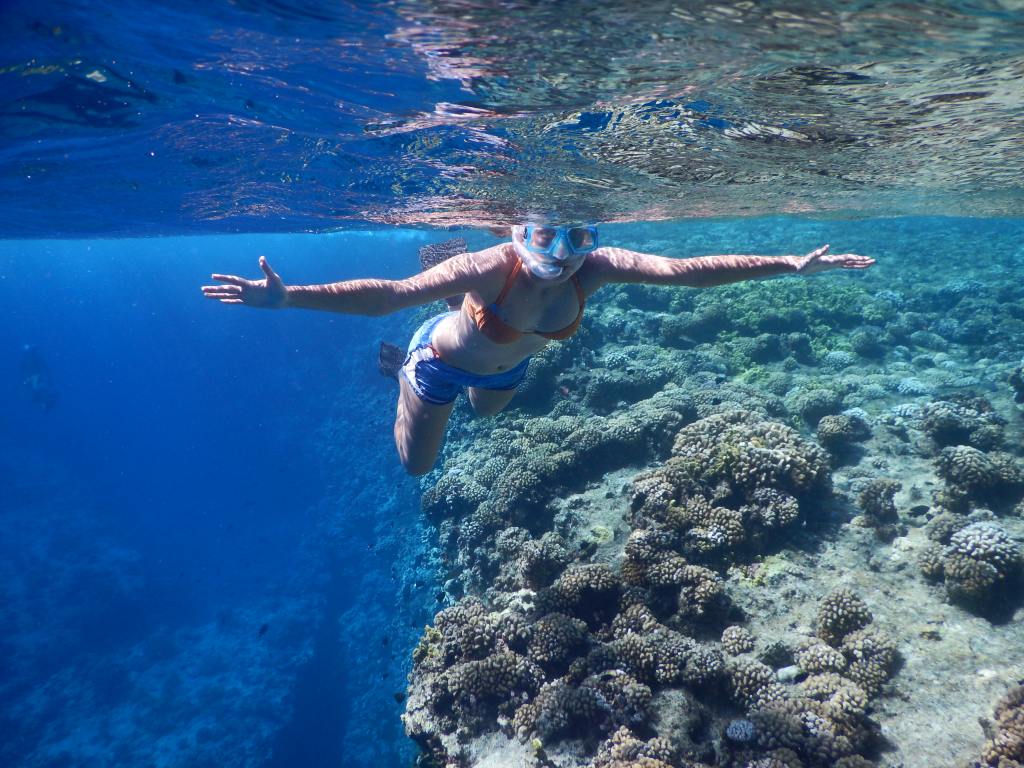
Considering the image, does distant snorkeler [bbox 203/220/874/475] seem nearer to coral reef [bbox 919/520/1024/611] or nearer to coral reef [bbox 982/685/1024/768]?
coral reef [bbox 919/520/1024/611]

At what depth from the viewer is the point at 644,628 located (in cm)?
566

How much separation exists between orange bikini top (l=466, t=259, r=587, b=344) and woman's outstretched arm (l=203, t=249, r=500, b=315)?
13.1 inches

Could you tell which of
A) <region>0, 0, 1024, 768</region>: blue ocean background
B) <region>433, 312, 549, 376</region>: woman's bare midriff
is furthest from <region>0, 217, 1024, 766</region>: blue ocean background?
<region>433, 312, 549, 376</region>: woman's bare midriff

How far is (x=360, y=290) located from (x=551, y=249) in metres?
1.66

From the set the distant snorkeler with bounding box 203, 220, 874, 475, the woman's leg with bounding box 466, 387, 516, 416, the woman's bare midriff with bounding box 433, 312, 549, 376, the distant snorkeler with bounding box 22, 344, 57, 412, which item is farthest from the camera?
the distant snorkeler with bounding box 22, 344, 57, 412

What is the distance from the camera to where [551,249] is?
4.21 metres

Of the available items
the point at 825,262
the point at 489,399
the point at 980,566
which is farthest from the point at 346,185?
the point at 980,566

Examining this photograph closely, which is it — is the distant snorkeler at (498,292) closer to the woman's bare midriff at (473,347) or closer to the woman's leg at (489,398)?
the woman's bare midriff at (473,347)

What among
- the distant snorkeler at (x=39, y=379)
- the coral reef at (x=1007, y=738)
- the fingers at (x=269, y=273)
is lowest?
the distant snorkeler at (x=39, y=379)

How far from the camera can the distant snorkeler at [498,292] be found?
13.2 feet

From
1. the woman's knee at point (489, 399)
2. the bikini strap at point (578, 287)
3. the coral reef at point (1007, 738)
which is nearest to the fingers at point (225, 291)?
the bikini strap at point (578, 287)

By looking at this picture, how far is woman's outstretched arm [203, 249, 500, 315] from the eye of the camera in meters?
3.84

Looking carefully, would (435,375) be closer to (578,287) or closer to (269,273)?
(578,287)

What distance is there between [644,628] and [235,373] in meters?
52.3
